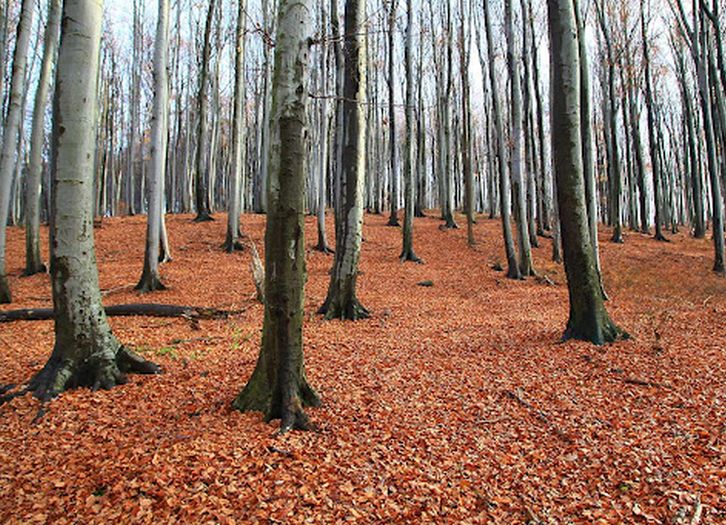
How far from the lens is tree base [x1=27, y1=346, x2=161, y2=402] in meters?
3.79

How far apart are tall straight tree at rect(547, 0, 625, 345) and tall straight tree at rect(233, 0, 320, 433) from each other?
162 inches

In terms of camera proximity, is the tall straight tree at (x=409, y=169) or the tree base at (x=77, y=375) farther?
the tall straight tree at (x=409, y=169)

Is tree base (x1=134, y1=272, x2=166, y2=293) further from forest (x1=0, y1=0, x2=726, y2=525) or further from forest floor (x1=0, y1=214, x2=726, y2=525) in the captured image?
forest floor (x1=0, y1=214, x2=726, y2=525)

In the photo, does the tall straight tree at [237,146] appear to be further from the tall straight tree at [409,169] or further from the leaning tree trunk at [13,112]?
the leaning tree trunk at [13,112]

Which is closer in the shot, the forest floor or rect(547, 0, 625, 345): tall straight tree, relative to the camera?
the forest floor

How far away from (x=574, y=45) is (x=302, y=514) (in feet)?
22.1

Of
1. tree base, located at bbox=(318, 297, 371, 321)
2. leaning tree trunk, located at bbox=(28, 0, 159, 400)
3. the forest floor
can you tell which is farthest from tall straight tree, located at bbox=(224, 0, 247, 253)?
leaning tree trunk, located at bbox=(28, 0, 159, 400)

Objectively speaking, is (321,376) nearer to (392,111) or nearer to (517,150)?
(517,150)

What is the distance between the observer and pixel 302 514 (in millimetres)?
2445

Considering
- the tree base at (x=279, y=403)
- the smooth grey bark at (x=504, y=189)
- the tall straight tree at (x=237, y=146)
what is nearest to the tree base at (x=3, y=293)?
the tall straight tree at (x=237, y=146)

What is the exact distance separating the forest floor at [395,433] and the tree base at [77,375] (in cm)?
12

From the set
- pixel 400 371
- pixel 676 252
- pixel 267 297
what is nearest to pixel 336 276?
pixel 400 371

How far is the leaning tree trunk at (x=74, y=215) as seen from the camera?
3.99 metres

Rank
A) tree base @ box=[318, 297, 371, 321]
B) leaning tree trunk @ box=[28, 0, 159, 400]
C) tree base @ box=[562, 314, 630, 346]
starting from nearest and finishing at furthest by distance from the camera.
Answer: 1. leaning tree trunk @ box=[28, 0, 159, 400]
2. tree base @ box=[562, 314, 630, 346]
3. tree base @ box=[318, 297, 371, 321]
